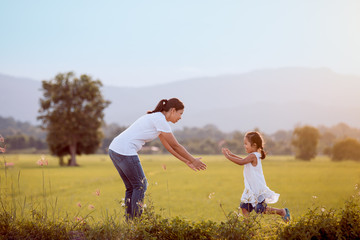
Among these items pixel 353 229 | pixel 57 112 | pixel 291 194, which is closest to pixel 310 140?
pixel 57 112

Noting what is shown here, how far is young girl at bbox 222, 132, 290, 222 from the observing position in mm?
6926

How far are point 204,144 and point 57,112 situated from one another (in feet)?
96.4

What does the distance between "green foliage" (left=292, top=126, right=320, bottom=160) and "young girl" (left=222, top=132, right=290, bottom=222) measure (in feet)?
167

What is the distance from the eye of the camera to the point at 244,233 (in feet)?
18.9

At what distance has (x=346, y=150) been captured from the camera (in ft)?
176

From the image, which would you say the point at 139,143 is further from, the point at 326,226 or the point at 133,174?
the point at 326,226

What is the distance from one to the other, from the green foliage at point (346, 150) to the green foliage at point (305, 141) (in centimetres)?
276

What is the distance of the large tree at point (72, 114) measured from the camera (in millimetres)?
51688

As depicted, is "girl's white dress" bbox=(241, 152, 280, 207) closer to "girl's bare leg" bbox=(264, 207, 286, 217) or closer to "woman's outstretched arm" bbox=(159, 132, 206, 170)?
"girl's bare leg" bbox=(264, 207, 286, 217)

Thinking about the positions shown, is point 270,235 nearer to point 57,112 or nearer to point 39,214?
point 39,214

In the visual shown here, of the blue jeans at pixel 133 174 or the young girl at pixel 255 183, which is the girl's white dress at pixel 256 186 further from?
the blue jeans at pixel 133 174

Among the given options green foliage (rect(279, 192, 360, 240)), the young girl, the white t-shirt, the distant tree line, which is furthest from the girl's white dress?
the distant tree line

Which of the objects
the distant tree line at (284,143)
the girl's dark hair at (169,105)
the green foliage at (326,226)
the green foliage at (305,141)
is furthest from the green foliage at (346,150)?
the girl's dark hair at (169,105)

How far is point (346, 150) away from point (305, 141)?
5.36 m
